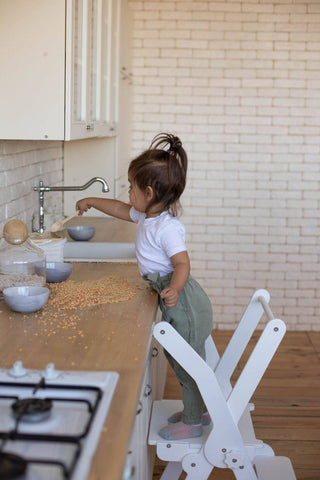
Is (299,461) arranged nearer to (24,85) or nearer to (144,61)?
(24,85)

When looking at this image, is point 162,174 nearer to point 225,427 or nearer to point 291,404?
point 225,427

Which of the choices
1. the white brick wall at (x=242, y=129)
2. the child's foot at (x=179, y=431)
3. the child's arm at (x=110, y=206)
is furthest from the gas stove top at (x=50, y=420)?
the white brick wall at (x=242, y=129)

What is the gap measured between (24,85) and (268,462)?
1515 millimetres

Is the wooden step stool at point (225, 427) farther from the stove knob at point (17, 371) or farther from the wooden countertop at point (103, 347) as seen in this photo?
the stove knob at point (17, 371)

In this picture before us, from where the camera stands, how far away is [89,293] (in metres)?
2.21

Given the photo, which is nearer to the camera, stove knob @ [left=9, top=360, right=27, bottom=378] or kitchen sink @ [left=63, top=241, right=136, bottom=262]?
stove knob @ [left=9, top=360, right=27, bottom=378]

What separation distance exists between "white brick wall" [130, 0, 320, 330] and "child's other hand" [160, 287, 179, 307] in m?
3.04

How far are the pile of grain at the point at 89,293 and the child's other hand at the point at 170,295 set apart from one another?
5.4 inches

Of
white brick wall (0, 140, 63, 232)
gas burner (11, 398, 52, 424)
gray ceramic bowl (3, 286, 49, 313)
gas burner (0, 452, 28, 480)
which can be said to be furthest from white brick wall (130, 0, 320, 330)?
gas burner (0, 452, 28, 480)

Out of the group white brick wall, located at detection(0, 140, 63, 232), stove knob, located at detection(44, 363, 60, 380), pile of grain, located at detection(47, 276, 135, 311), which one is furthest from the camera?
white brick wall, located at detection(0, 140, 63, 232)

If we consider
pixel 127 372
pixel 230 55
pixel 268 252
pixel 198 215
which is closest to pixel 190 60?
pixel 230 55

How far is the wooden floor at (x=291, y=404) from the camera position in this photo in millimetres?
3078

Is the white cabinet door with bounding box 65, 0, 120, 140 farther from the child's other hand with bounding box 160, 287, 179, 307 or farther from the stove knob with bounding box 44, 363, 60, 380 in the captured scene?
the stove knob with bounding box 44, 363, 60, 380

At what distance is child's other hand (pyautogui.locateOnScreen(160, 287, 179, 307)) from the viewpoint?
210cm
